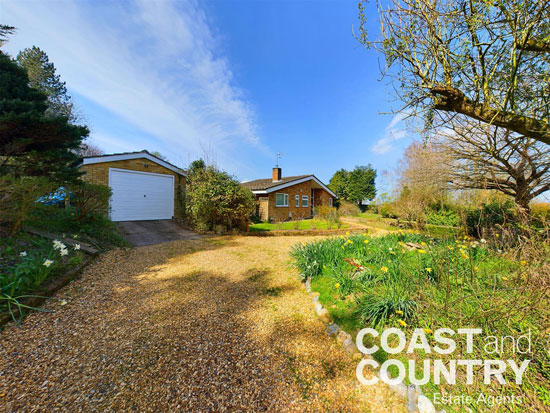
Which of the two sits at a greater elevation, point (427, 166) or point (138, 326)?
point (427, 166)

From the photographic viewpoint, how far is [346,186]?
28328mm

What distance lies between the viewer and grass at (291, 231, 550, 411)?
1.65 metres

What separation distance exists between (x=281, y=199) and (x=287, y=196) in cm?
68

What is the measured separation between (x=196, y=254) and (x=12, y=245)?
11.6 feet

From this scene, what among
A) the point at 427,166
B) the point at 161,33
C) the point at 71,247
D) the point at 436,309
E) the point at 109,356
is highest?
the point at 161,33

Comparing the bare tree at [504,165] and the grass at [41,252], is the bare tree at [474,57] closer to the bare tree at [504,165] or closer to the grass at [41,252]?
the bare tree at [504,165]

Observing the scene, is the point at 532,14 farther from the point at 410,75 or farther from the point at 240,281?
the point at 240,281

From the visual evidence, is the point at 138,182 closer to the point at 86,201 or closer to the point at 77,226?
the point at 86,201

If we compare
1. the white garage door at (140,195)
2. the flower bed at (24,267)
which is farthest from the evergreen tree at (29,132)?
the white garage door at (140,195)

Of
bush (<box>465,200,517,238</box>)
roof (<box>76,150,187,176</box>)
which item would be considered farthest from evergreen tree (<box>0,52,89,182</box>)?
bush (<box>465,200,517,238</box>)

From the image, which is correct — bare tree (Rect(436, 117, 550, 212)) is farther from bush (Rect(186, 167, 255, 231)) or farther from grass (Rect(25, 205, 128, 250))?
grass (Rect(25, 205, 128, 250))

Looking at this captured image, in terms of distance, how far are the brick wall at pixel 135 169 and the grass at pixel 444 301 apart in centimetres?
1043

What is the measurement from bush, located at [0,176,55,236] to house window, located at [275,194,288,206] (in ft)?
40.8

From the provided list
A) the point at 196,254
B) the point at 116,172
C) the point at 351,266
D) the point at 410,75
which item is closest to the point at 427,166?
the point at 410,75
